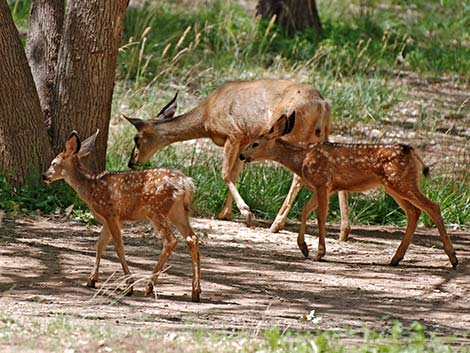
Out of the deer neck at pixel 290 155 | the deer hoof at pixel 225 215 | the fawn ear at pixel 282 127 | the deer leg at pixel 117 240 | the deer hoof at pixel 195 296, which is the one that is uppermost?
the fawn ear at pixel 282 127

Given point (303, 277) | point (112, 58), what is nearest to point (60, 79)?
point (112, 58)

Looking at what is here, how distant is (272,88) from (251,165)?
129cm

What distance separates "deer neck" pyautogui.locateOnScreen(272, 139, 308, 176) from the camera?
11664mm

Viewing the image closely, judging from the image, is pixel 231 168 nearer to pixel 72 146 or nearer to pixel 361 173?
pixel 361 173

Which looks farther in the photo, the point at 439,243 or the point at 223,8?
the point at 223,8

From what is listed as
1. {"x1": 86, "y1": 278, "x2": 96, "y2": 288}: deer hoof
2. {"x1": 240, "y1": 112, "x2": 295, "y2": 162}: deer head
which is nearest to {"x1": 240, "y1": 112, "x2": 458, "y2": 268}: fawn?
{"x1": 240, "y1": 112, "x2": 295, "y2": 162}: deer head

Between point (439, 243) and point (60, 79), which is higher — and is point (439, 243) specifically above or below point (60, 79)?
below

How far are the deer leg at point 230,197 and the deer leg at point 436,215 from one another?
2703 mm

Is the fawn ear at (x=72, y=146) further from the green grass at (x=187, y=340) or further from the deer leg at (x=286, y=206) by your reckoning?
the deer leg at (x=286, y=206)

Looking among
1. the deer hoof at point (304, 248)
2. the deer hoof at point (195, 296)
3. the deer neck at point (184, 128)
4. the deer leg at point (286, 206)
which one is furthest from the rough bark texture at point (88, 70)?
the deer hoof at point (195, 296)

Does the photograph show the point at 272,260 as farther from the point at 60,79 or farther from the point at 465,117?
the point at 465,117

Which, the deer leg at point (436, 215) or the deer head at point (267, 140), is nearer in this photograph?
the deer leg at point (436, 215)

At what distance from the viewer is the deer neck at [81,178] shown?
9.85 meters

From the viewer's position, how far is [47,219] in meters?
12.3
